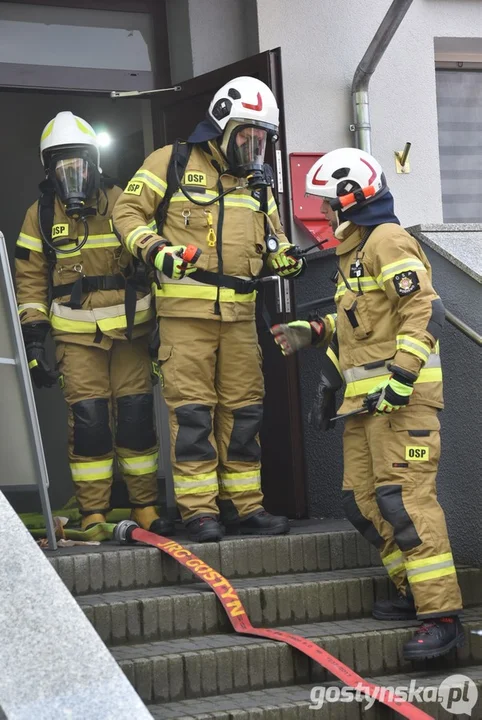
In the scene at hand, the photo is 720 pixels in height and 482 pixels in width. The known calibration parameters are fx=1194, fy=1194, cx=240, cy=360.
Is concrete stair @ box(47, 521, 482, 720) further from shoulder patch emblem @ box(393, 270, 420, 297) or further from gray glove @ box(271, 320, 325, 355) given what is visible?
shoulder patch emblem @ box(393, 270, 420, 297)

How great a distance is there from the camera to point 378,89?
24.8 feet

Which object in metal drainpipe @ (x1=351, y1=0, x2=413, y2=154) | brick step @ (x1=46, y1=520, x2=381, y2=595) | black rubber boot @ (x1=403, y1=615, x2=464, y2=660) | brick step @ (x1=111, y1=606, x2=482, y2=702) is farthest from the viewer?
metal drainpipe @ (x1=351, y1=0, x2=413, y2=154)

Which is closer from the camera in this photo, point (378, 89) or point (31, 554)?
point (31, 554)

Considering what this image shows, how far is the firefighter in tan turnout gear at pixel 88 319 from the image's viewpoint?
19.9 feet

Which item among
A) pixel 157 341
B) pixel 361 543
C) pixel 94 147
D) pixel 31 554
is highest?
pixel 94 147

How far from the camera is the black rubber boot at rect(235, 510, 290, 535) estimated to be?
576cm

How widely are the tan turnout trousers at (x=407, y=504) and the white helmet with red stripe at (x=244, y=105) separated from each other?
1.62 metres

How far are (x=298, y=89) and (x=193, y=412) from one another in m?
2.48

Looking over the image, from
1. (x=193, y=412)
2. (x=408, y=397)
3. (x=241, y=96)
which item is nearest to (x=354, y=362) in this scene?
(x=408, y=397)

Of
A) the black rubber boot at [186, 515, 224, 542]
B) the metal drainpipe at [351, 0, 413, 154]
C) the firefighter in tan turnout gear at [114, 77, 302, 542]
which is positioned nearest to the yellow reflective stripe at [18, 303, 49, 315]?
the firefighter in tan turnout gear at [114, 77, 302, 542]

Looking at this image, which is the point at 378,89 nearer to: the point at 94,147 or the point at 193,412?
the point at 94,147

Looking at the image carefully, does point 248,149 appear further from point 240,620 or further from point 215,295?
point 240,620

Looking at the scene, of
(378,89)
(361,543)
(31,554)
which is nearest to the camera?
(31,554)

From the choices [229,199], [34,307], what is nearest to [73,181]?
[34,307]
